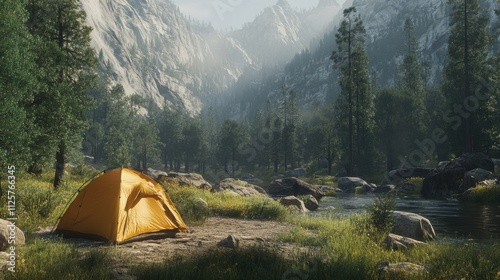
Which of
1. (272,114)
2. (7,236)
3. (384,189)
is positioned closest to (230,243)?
(7,236)

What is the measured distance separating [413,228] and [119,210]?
10.6 metres

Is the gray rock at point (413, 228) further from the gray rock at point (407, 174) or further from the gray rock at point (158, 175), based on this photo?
the gray rock at point (407, 174)

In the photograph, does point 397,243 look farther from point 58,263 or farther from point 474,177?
point 474,177

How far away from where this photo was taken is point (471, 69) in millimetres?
43750

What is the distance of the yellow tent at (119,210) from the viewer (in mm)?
12320

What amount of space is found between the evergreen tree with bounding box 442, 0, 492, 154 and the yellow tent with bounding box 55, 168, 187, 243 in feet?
124

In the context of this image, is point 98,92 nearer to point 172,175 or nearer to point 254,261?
point 172,175

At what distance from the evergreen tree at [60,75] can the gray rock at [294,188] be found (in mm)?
22900

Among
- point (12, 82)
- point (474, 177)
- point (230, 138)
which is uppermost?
point (230, 138)

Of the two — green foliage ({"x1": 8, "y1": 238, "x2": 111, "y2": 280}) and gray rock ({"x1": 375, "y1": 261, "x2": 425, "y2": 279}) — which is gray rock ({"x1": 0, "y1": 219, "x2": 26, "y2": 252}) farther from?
gray rock ({"x1": 375, "y1": 261, "x2": 425, "y2": 279})

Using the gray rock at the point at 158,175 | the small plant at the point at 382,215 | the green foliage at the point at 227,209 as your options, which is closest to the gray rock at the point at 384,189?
the gray rock at the point at 158,175

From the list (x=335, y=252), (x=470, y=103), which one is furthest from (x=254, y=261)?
(x=470, y=103)

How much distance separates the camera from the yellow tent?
12.3 metres

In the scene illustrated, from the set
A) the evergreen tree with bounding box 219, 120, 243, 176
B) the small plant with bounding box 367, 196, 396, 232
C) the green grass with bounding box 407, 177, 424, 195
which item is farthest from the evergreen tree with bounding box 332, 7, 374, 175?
the evergreen tree with bounding box 219, 120, 243, 176
